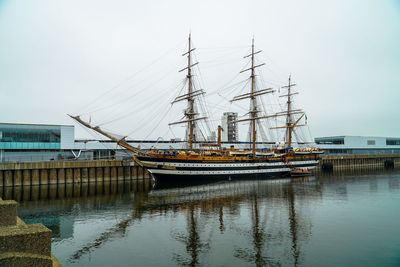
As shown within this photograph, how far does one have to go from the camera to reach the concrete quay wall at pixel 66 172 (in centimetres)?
3669

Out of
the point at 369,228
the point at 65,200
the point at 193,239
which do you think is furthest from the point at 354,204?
the point at 65,200

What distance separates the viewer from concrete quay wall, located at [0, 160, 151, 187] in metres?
36.7

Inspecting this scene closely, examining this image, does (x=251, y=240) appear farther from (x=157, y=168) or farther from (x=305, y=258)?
(x=157, y=168)

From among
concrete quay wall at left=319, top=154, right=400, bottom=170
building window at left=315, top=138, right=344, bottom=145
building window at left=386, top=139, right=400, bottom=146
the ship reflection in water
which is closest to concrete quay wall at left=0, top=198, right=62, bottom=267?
the ship reflection in water

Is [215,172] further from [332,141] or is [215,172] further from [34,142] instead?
[332,141]

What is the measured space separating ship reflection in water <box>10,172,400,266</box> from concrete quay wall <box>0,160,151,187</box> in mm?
12798

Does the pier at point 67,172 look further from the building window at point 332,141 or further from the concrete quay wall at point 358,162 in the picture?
the building window at point 332,141

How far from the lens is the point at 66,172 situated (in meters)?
40.0

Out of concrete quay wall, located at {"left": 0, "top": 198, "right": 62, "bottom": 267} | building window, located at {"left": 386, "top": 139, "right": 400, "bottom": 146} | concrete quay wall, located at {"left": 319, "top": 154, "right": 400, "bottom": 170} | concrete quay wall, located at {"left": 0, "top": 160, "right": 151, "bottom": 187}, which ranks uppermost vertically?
building window, located at {"left": 386, "top": 139, "right": 400, "bottom": 146}

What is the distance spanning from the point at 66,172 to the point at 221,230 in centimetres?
3219

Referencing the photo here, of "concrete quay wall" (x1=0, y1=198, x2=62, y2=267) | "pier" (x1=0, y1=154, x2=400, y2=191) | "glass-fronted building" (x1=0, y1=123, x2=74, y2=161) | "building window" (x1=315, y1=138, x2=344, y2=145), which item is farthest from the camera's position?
"building window" (x1=315, y1=138, x2=344, y2=145)

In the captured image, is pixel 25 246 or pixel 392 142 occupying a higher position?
pixel 392 142

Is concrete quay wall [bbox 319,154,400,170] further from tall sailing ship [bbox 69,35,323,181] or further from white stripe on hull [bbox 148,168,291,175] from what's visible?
white stripe on hull [bbox 148,168,291,175]

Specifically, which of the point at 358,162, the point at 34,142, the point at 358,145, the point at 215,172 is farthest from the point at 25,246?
the point at 358,145
